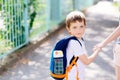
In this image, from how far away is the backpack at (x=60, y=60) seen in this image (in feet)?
9.78

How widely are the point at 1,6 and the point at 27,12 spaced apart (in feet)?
3.96

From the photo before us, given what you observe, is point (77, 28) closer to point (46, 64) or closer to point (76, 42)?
point (76, 42)

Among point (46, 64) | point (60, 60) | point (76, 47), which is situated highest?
point (76, 47)

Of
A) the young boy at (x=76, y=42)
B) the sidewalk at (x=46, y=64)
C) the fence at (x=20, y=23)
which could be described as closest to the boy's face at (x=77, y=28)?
the young boy at (x=76, y=42)

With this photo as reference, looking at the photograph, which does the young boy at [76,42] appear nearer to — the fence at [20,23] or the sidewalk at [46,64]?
the sidewalk at [46,64]

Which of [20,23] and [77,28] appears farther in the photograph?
[20,23]

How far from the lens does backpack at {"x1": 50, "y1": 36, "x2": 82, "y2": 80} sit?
298 centimetres

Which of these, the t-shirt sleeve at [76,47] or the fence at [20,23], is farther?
the fence at [20,23]

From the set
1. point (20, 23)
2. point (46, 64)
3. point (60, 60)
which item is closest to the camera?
point (60, 60)

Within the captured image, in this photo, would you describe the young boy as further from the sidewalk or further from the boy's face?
the sidewalk

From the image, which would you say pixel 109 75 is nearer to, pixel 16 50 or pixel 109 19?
pixel 16 50

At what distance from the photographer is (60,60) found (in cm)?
300

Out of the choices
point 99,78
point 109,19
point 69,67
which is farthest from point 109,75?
point 109,19

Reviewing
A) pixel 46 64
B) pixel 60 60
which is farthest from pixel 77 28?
pixel 46 64
